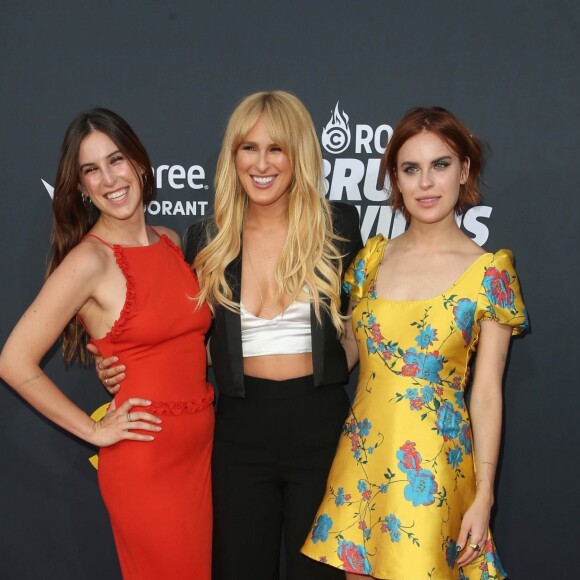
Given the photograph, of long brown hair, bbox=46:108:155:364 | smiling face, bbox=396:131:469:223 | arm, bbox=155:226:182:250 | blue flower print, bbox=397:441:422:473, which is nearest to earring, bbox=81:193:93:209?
long brown hair, bbox=46:108:155:364

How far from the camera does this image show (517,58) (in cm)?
264

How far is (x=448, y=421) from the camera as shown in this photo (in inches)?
80.2

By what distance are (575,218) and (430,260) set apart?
789mm

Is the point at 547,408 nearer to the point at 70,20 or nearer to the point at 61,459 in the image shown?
the point at 61,459

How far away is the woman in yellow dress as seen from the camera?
2.00 meters

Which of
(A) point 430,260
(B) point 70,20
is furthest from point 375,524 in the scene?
(B) point 70,20

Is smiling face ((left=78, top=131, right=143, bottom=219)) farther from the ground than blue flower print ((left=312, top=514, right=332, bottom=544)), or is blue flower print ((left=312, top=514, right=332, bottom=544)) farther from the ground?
smiling face ((left=78, top=131, right=143, bottom=219))

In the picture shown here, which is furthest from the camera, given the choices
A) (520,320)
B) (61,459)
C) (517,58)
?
(61,459)

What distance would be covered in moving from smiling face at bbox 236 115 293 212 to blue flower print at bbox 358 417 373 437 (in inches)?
26.8

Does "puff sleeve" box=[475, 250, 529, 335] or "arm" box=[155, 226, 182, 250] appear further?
"arm" box=[155, 226, 182, 250]

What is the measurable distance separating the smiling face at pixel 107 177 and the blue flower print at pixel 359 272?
653mm

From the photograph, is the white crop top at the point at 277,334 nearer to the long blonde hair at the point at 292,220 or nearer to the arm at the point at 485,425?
the long blonde hair at the point at 292,220

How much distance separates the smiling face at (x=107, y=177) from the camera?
85.8 inches

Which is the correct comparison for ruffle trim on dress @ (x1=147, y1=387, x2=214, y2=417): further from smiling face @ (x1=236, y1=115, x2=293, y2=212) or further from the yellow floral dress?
smiling face @ (x1=236, y1=115, x2=293, y2=212)
